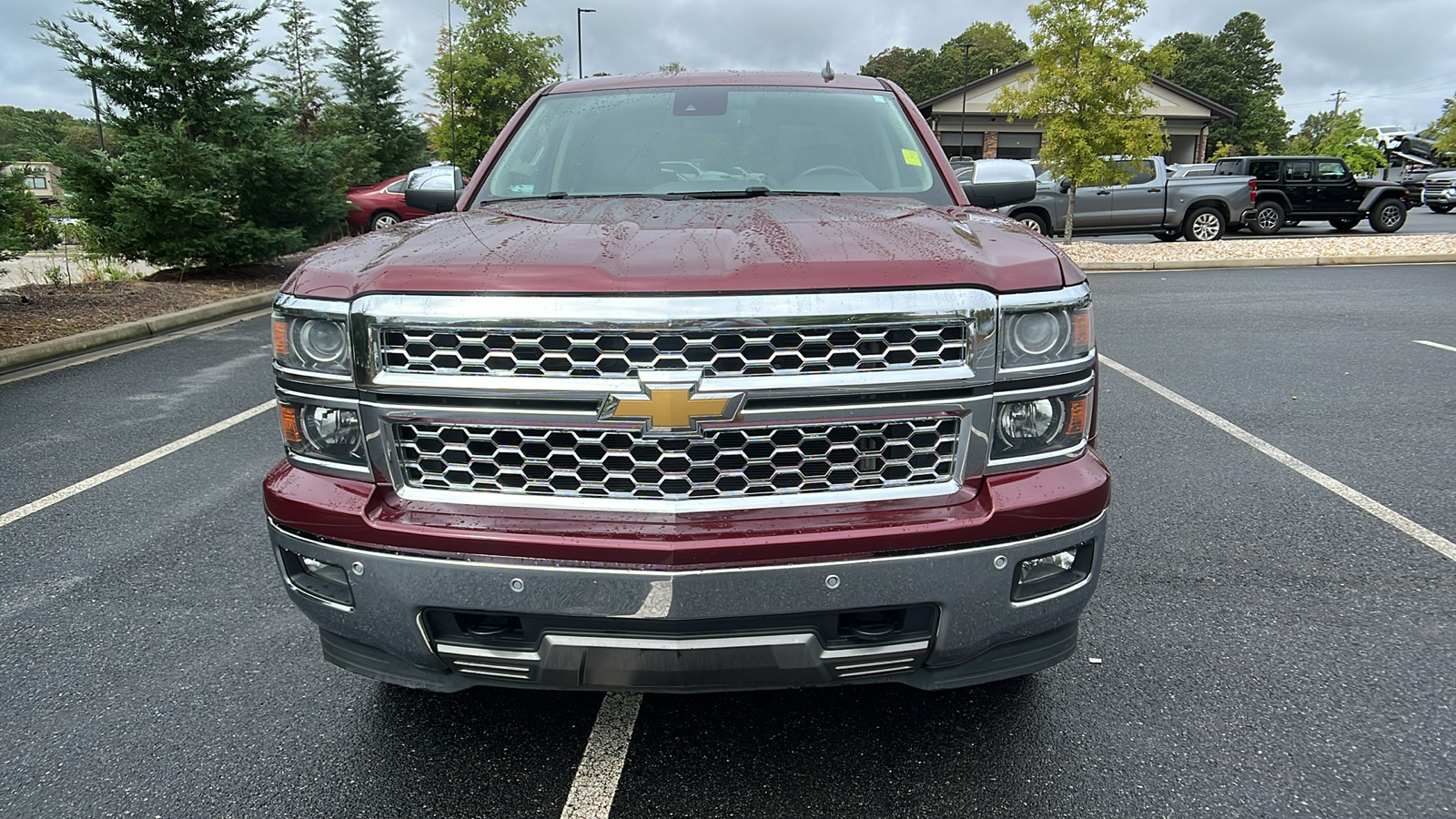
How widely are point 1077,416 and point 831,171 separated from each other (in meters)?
1.46

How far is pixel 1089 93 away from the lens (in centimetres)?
1622

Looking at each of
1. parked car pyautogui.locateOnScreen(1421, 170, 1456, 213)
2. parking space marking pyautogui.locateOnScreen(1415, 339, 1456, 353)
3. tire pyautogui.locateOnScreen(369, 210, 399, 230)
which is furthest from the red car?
parked car pyautogui.locateOnScreen(1421, 170, 1456, 213)

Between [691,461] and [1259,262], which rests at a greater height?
[691,461]

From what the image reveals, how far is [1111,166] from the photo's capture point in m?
16.4

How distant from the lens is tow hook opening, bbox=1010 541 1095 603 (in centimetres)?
196

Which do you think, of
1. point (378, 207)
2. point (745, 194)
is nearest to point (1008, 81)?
point (378, 207)

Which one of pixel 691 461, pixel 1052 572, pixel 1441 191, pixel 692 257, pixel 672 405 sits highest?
pixel 1441 191

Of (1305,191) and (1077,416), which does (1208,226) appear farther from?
(1077,416)

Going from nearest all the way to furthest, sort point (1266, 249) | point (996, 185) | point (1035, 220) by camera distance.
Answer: point (996, 185), point (1266, 249), point (1035, 220)

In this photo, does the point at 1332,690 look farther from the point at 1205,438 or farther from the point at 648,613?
the point at 1205,438

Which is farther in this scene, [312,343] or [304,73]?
[304,73]

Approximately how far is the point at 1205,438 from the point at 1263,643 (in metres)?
2.48

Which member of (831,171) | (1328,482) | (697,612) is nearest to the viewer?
(697,612)

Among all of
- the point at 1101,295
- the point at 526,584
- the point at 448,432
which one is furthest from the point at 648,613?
the point at 1101,295
